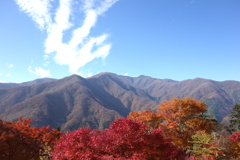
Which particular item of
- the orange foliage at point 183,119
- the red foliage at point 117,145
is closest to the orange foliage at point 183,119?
the orange foliage at point 183,119

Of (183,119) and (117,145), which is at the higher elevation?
(183,119)

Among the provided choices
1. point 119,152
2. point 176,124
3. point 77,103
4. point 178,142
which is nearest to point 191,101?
Answer: point 176,124

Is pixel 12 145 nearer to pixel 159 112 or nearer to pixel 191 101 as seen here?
pixel 159 112

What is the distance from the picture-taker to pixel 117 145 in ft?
34.6

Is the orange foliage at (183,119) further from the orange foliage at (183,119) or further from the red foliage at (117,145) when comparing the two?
the red foliage at (117,145)

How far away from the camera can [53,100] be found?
191000 millimetres

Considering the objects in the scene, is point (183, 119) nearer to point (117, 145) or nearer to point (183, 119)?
point (183, 119)

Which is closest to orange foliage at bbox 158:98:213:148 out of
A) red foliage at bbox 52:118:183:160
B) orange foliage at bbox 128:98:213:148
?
orange foliage at bbox 128:98:213:148

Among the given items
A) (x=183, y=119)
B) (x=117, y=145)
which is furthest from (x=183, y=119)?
(x=117, y=145)

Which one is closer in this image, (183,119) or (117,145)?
(117,145)

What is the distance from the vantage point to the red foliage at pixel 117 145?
9.92 metres

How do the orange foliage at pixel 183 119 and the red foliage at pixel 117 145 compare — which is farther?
the orange foliage at pixel 183 119

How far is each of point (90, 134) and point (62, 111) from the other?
18040cm

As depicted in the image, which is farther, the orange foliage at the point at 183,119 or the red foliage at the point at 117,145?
the orange foliage at the point at 183,119
